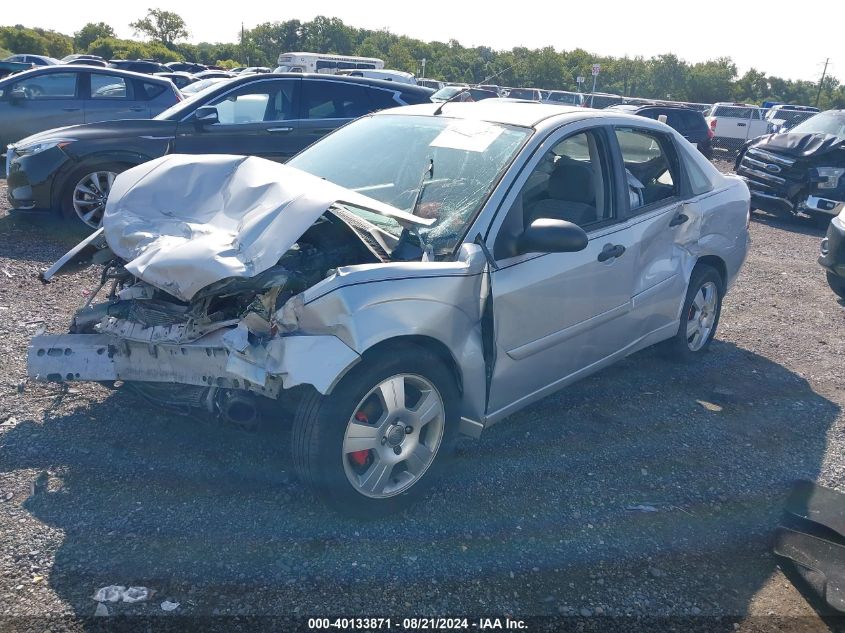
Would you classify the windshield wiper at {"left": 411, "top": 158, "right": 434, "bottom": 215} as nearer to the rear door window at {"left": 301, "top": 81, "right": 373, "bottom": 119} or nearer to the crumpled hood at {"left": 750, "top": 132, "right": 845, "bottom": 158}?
the rear door window at {"left": 301, "top": 81, "right": 373, "bottom": 119}

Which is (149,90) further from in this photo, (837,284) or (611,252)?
(837,284)

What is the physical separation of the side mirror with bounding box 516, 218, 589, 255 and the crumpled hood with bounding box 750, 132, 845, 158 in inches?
407

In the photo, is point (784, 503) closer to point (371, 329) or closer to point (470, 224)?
point (470, 224)

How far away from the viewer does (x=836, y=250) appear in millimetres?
7258

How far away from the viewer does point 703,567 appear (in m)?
3.25

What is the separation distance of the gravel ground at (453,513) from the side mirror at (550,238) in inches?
48.3

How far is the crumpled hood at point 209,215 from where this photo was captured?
10.0 ft

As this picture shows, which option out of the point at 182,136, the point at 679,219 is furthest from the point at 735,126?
the point at 679,219

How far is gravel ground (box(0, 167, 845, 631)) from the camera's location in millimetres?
2898

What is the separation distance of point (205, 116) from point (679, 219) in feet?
18.4

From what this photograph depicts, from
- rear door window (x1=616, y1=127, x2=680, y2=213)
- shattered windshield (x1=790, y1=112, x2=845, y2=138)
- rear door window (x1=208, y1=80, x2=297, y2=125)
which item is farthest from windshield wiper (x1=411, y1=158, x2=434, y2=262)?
shattered windshield (x1=790, y1=112, x2=845, y2=138)

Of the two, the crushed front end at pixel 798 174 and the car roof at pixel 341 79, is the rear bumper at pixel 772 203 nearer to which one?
the crushed front end at pixel 798 174

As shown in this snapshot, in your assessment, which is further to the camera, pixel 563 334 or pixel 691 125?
pixel 691 125

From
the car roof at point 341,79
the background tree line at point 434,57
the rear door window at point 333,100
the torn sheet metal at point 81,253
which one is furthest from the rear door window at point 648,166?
the background tree line at point 434,57
